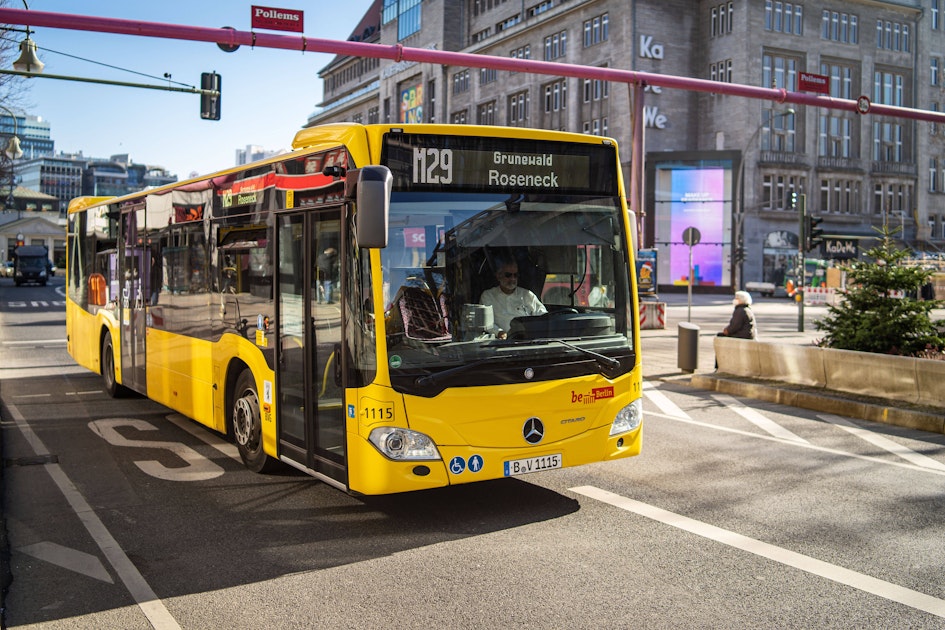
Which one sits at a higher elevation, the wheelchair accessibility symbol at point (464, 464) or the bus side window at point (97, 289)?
the bus side window at point (97, 289)

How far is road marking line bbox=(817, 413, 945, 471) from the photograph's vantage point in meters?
9.22

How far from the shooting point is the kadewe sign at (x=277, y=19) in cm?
1498

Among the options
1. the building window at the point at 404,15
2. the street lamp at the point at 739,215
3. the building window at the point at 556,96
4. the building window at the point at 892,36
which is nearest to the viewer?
the street lamp at the point at 739,215

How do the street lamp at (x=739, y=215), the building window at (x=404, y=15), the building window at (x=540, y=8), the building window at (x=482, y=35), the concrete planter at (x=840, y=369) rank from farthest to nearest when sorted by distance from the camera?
the building window at (x=404, y=15) → the building window at (x=482, y=35) → the building window at (x=540, y=8) → the street lamp at (x=739, y=215) → the concrete planter at (x=840, y=369)

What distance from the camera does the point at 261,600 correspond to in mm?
5285

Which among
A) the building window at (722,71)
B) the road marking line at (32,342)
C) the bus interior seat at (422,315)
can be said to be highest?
the building window at (722,71)

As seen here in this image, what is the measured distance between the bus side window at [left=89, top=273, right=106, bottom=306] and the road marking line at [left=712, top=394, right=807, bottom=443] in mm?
8585

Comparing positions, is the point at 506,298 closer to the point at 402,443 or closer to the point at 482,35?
the point at 402,443

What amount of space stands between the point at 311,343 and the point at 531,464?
1.81 m

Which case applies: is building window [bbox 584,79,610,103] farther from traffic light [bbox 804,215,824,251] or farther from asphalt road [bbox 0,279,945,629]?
asphalt road [bbox 0,279,945,629]

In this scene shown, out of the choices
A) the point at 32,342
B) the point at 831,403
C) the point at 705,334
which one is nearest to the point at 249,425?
the point at 831,403

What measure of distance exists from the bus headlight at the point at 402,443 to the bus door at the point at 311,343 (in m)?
0.43

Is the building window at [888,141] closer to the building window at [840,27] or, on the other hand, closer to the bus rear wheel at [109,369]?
the building window at [840,27]

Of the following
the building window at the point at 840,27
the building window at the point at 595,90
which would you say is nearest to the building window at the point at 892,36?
the building window at the point at 840,27
